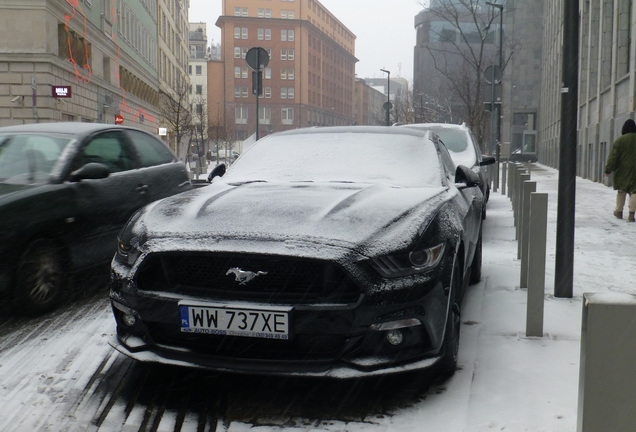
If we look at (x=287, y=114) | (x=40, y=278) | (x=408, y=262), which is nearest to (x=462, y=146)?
(x=40, y=278)

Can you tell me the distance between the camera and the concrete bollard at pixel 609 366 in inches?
68.7

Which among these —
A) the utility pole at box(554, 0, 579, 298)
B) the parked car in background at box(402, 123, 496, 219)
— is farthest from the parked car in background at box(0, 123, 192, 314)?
the parked car in background at box(402, 123, 496, 219)

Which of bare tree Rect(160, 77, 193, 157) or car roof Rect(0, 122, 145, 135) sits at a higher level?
bare tree Rect(160, 77, 193, 157)

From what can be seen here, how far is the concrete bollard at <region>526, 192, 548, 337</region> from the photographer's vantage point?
4.41m

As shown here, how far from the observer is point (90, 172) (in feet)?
18.2

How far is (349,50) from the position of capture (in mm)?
143375

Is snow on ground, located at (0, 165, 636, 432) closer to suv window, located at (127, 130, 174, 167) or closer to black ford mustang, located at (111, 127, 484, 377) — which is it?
black ford mustang, located at (111, 127, 484, 377)

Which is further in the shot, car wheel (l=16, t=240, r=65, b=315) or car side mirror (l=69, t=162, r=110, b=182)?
car side mirror (l=69, t=162, r=110, b=182)

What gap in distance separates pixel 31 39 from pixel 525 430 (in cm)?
2452

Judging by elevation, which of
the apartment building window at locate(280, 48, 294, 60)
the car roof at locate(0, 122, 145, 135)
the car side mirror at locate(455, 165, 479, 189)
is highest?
the apartment building window at locate(280, 48, 294, 60)

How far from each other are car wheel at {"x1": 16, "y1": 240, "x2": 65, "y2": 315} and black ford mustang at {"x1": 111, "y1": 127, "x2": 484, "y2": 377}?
4.91 ft

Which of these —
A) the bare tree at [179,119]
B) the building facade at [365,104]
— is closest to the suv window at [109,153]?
the bare tree at [179,119]

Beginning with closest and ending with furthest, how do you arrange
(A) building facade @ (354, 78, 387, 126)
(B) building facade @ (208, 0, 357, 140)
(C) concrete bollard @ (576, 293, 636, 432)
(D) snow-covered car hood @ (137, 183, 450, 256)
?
1. (C) concrete bollard @ (576, 293, 636, 432)
2. (D) snow-covered car hood @ (137, 183, 450, 256)
3. (B) building facade @ (208, 0, 357, 140)
4. (A) building facade @ (354, 78, 387, 126)

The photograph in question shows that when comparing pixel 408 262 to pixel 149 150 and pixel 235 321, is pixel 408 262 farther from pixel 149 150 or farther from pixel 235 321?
pixel 149 150
